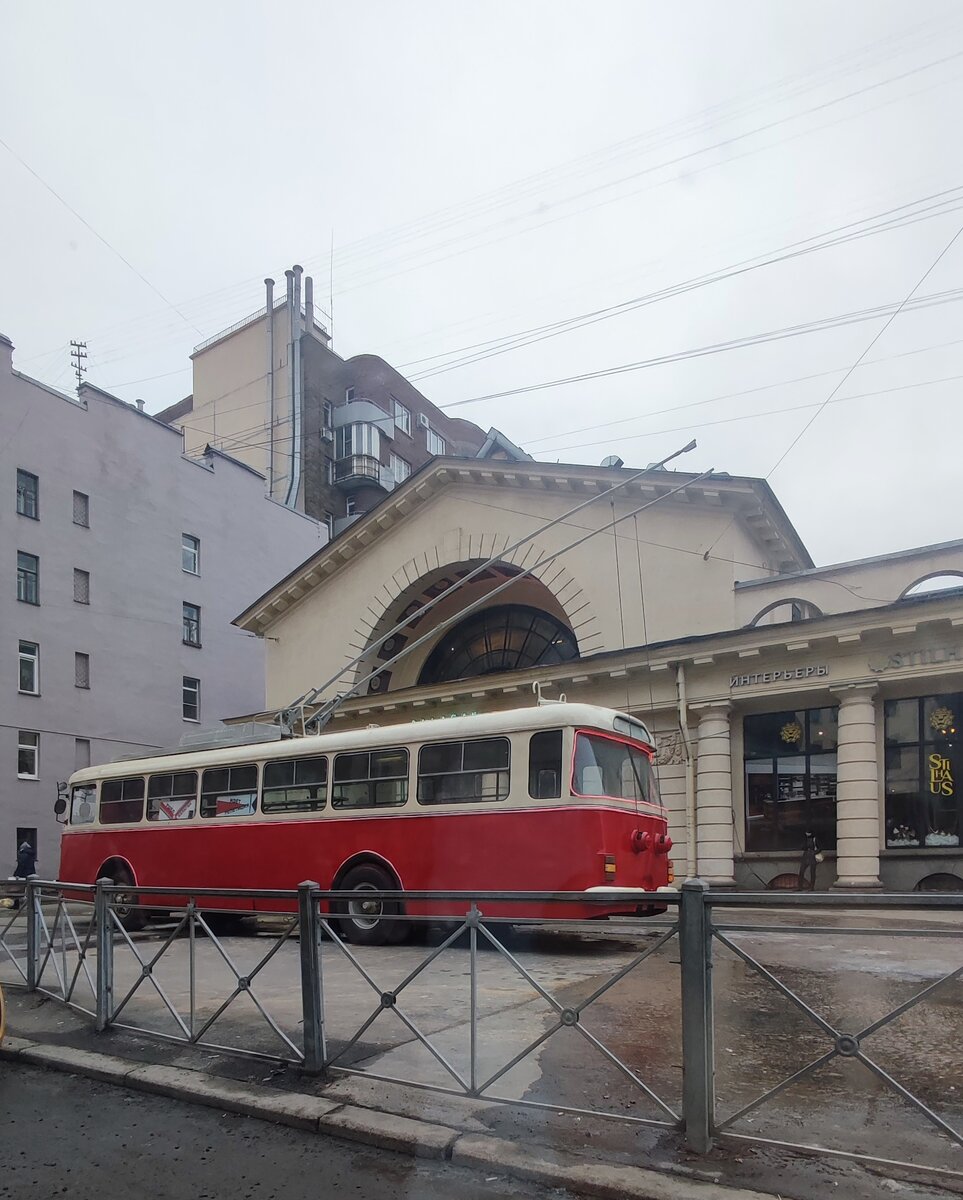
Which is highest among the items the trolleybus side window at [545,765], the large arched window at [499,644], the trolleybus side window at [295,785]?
the large arched window at [499,644]

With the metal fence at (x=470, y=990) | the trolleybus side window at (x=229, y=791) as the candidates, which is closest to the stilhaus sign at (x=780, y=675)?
the trolleybus side window at (x=229, y=791)

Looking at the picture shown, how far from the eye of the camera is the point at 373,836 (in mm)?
12586

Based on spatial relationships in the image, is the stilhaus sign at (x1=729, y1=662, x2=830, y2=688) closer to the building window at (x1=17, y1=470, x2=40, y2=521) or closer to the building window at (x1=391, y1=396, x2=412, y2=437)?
the building window at (x1=17, y1=470, x2=40, y2=521)

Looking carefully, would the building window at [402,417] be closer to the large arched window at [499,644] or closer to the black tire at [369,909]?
the large arched window at [499,644]

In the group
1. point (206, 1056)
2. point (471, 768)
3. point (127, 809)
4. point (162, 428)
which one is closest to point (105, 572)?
point (162, 428)

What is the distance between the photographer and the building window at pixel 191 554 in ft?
119

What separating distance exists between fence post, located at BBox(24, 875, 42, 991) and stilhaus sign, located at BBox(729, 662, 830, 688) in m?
14.0

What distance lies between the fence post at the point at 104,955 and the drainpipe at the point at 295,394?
3623 cm

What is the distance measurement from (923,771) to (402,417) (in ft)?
128

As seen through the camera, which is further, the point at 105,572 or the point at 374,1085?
the point at 105,572

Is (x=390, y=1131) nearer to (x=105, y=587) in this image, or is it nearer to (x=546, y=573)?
(x=546, y=573)

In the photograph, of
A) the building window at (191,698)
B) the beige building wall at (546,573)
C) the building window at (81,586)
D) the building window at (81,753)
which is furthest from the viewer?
the building window at (191,698)

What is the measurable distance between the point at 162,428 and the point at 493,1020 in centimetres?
3232

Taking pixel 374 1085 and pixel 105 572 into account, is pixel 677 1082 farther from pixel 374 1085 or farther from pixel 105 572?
pixel 105 572
